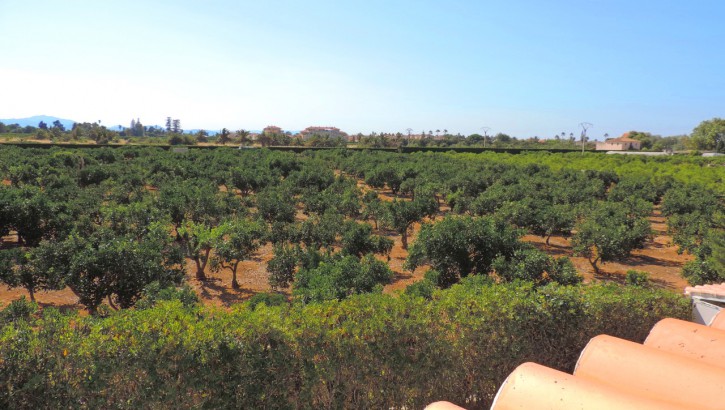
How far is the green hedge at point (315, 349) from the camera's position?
4.88 m

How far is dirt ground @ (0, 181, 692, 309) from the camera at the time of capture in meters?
14.0

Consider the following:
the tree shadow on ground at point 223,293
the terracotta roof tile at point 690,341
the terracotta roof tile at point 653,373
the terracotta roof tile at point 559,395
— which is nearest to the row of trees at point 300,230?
the tree shadow on ground at point 223,293

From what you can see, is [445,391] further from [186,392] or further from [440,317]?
[186,392]

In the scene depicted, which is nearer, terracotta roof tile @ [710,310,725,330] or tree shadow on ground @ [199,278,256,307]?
terracotta roof tile @ [710,310,725,330]

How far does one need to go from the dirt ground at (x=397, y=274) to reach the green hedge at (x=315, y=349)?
7.37m

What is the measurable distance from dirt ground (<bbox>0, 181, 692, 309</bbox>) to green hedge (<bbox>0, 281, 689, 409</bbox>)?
7367 millimetres

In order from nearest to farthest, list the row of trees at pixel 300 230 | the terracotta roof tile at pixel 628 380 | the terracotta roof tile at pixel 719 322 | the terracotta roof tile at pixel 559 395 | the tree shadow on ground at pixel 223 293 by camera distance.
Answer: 1. the terracotta roof tile at pixel 559 395
2. the terracotta roof tile at pixel 628 380
3. the terracotta roof tile at pixel 719 322
4. the row of trees at pixel 300 230
5. the tree shadow on ground at pixel 223 293

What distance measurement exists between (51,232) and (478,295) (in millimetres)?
17498

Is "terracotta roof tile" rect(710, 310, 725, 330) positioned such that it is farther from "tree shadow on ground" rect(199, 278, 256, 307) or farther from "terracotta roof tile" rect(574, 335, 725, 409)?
"tree shadow on ground" rect(199, 278, 256, 307)

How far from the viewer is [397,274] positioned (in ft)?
56.4

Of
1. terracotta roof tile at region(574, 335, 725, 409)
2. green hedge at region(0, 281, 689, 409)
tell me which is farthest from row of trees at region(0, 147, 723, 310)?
terracotta roof tile at region(574, 335, 725, 409)

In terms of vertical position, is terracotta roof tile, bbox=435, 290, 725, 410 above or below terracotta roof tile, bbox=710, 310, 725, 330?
above

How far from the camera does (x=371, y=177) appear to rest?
1505 inches

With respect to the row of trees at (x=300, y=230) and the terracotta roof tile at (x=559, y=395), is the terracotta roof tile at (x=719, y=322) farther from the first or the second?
the row of trees at (x=300, y=230)
